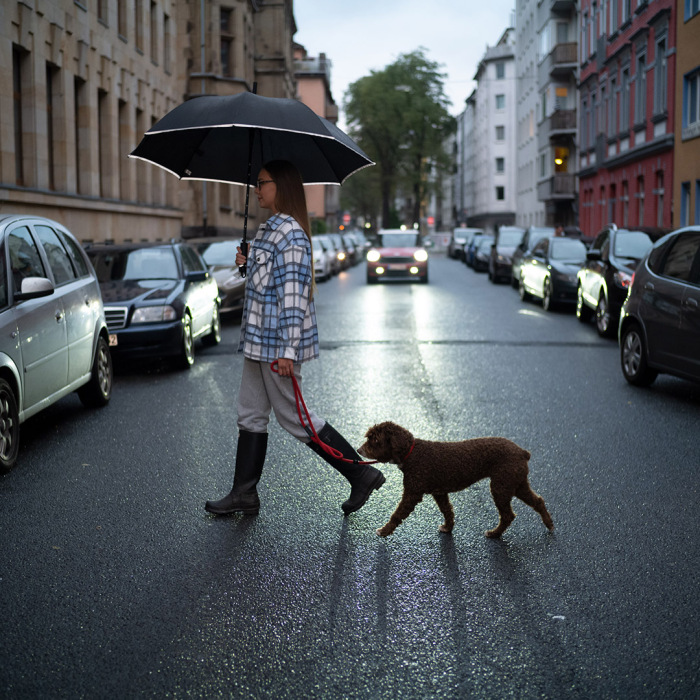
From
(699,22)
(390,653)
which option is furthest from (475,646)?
(699,22)

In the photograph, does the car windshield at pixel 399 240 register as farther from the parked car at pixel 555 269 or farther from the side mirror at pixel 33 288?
the side mirror at pixel 33 288

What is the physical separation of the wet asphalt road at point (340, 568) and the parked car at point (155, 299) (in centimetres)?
245

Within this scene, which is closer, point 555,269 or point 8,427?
point 8,427

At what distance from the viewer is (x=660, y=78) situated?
33438 mm

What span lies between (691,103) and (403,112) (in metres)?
60.1

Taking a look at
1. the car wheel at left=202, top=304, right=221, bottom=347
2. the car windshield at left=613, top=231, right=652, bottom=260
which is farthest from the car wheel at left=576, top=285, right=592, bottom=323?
the car wheel at left=202, top=304, right=221, bottom=347

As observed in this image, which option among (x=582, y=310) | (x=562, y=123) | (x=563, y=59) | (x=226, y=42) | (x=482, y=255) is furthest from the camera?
(x=562, y=123)

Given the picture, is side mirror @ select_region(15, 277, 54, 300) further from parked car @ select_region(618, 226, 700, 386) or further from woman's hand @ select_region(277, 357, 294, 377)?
parked car @ select_region(618, 226, 700, 386)

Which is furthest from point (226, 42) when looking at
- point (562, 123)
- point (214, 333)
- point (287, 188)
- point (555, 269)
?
point (287, 188)

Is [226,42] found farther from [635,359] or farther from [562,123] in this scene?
[635,359]

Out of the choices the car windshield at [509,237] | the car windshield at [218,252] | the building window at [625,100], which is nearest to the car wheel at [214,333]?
the car windshield at [218,252]

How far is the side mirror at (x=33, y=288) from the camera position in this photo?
745 centimetres

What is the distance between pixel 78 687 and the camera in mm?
3568

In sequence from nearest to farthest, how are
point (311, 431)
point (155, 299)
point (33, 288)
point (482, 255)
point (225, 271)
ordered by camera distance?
point (311, 431) < point (33, 288) < point (155, 299) < point (225, 271) < point (482, 255)
